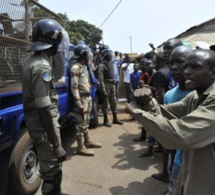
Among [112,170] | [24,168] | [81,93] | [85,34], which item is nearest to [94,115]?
[81,93]

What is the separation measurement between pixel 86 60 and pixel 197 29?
26.8 feet

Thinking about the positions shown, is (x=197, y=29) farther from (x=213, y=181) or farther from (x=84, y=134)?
(x=213, y=181)

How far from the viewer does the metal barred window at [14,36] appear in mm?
2561

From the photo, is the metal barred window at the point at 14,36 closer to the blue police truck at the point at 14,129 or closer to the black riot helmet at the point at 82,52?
the blue police truck at the point at 14,129

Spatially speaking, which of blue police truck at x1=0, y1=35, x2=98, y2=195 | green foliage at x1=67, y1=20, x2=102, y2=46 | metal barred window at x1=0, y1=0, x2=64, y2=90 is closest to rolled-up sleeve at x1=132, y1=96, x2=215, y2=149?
blue police truck at x1=0, y1=35, x2=98, y2=195

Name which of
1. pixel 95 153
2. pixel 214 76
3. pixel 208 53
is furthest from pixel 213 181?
pixel 95 153

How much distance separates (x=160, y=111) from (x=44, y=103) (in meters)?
1.02

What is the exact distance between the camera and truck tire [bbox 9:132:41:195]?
2580 mm

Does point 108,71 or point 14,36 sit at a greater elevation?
point 14,36

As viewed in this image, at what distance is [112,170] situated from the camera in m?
3.76

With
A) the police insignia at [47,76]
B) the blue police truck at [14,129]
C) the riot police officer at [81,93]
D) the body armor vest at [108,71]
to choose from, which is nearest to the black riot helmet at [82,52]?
the riot police officer at [81,93]

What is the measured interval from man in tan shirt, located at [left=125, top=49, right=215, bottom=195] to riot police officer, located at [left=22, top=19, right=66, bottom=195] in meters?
1.01

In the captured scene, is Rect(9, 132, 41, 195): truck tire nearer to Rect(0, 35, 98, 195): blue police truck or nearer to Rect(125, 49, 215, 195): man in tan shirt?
Rect(0, 35, 98, 195): blue police truck

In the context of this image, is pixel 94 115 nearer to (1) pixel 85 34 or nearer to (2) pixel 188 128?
(2) pixel 188 128
